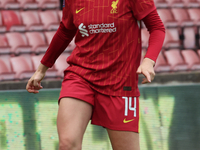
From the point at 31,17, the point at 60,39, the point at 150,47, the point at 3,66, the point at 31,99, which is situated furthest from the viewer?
the point at 31,17

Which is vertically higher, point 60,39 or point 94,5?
point 94,5

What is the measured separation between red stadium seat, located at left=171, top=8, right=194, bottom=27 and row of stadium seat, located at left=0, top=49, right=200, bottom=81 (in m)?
0.91

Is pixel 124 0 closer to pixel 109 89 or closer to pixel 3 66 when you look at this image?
pixel 109 89

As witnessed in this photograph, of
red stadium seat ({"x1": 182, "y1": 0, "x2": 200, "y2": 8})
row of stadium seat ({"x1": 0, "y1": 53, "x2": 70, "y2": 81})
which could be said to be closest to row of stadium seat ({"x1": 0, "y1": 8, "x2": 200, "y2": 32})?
red stadium seat ({"x1": 182, "y1": 0, "x2": 200, "y2": 8})

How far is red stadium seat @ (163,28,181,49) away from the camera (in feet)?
18.6

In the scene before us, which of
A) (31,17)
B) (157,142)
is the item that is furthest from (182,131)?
(31,17)

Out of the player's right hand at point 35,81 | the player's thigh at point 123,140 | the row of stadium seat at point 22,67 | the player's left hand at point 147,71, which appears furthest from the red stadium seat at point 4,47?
the player's left hand at point 147,71

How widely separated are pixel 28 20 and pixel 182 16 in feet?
11.5

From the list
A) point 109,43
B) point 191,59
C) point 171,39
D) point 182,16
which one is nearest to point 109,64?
point 109,43

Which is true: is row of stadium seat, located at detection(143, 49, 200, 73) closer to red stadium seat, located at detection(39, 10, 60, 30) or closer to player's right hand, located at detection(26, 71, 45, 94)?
red stadium seat, located at detection(39, 10, 60, 30)

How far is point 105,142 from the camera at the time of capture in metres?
2.32

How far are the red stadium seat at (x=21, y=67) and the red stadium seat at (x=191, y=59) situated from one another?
2.87m

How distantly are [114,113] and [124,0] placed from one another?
574mm

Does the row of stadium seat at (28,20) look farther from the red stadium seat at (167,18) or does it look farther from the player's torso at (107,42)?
the player's torso at (107,42)
